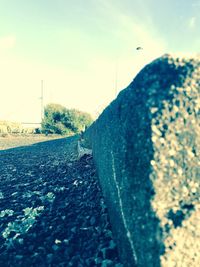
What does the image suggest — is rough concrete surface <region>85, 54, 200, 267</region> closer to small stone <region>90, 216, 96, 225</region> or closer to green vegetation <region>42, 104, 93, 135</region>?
small stone <region>90, 216, 96, 225</region>

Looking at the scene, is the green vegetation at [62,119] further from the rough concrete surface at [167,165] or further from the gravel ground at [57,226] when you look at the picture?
the rough concrete surface at [167,165]

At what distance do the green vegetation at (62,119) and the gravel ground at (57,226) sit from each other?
123 ft

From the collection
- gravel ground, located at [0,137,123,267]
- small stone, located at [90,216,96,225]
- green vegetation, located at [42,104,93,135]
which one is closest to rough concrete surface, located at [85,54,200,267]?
gravel ground, located at [0,137,123,267]

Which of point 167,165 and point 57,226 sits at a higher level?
point 167,165

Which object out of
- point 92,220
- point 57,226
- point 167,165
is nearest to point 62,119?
point 57,226

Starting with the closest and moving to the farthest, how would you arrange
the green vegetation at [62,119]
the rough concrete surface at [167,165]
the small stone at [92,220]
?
the rough concrete surface at [167,165] < the small stone at [92,220] < the green vegetation at [62,119]

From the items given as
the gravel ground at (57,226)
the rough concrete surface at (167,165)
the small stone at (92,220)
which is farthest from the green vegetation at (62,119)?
the rough concrete surface at (167,165)

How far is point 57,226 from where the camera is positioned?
4734 mm

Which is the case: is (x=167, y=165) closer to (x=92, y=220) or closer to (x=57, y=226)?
(x=92, y=220)

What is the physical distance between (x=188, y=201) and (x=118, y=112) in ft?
4.89

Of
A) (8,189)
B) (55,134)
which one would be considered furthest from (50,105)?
(8,189)

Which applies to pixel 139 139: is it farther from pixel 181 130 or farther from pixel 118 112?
pixel 118 112

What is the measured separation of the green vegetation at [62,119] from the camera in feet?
147

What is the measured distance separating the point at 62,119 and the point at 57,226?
135 feet
